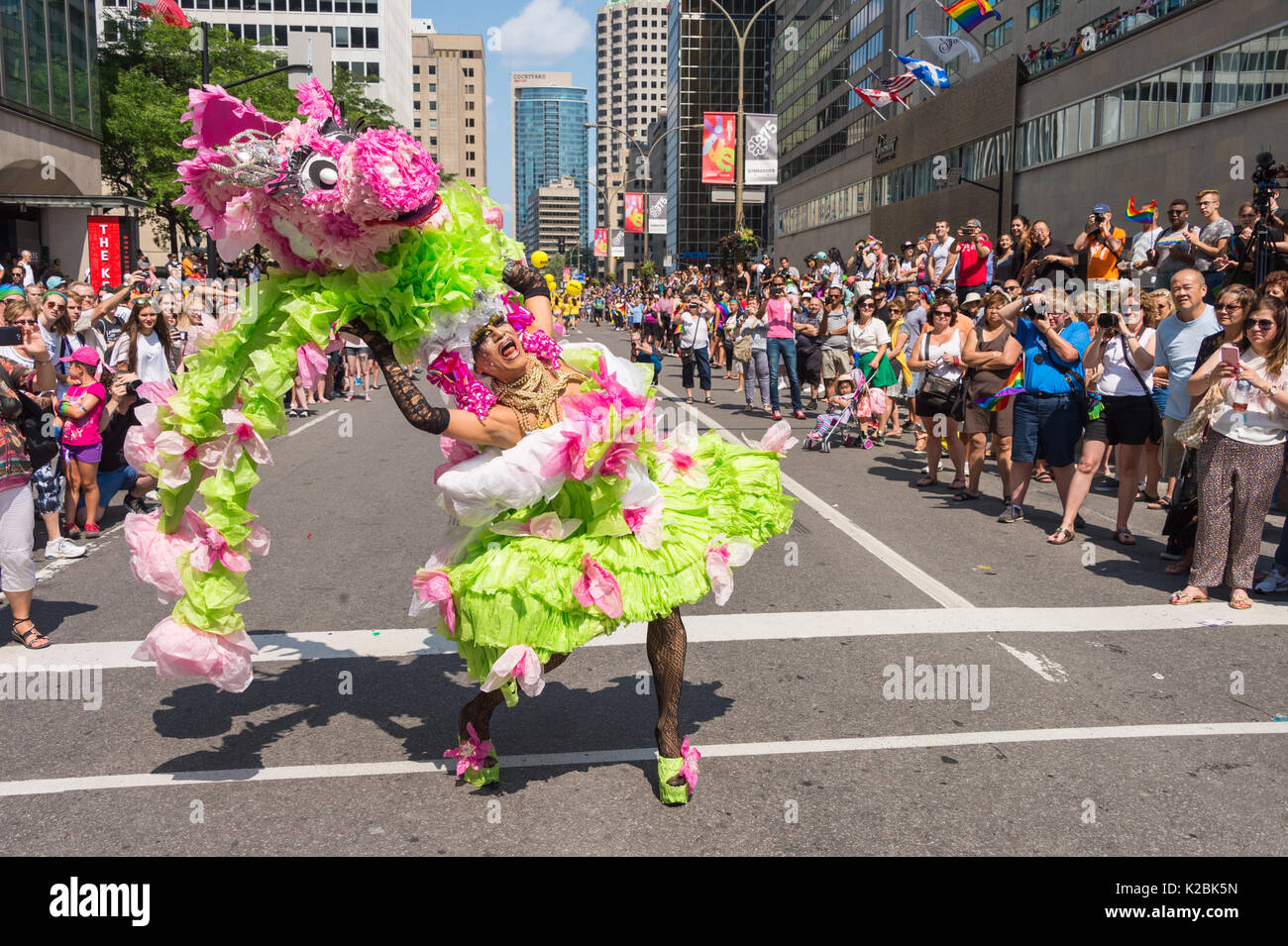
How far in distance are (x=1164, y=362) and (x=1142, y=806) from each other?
5.28 meters

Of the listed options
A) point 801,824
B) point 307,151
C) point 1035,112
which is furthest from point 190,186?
point 1035,112

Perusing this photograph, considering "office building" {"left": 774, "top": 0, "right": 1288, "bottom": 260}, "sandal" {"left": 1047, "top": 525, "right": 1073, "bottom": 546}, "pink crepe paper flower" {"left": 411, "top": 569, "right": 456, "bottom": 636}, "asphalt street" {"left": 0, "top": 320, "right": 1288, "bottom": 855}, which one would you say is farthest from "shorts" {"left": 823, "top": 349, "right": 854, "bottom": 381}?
"pink crepe paper flower" {"left": 411, "top": 569, "right": 456, "bottom": 636}

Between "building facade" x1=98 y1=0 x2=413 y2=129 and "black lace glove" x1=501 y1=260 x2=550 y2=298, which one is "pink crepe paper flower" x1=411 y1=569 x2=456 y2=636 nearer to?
"black lace glove" x1=501 y1=260 x2=550 y2=298

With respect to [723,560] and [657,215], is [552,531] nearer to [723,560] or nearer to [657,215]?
[723,560]

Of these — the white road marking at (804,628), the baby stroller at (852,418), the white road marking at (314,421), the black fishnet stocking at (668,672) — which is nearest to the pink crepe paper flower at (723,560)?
the black fishnet stocking at (668,672)

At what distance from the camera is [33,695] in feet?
17.3

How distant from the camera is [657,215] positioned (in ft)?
152

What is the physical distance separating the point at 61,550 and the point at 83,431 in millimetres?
968

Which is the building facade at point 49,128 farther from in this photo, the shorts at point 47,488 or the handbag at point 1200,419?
the handbag at point 1200,419

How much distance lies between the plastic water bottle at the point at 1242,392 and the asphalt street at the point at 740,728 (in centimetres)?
128

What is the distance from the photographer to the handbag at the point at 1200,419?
270 inches

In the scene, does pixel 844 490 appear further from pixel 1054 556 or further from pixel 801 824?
pixel 801 824

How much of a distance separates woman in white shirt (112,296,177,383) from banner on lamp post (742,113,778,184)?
20140mm

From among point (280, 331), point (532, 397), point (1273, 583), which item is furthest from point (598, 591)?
point (1273, 583)
